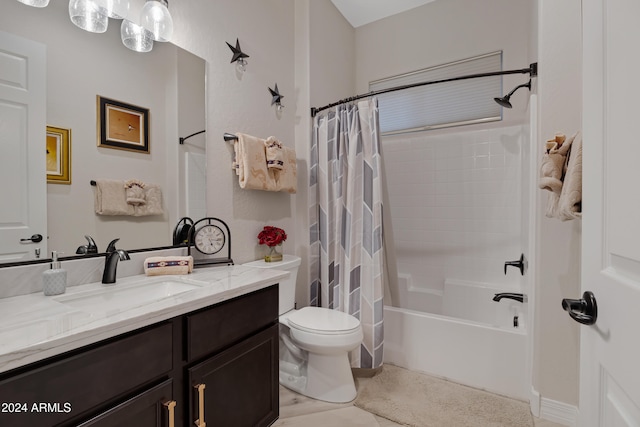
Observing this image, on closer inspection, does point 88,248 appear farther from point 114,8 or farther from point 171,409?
point 114,8

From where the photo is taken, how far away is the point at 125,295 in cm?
118

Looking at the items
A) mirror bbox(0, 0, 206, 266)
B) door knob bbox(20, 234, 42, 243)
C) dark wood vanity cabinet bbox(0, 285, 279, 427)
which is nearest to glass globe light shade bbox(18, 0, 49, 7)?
mirror bbox(0, 0, 206, 266)

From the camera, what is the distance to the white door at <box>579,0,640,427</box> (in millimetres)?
547

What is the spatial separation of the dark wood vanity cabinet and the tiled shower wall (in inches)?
75.4

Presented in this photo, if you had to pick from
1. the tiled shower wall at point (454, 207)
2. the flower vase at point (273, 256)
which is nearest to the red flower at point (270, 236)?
the flower vase at point (273, 256)

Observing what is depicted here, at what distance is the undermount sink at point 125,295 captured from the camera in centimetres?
103

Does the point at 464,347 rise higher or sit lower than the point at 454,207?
lower

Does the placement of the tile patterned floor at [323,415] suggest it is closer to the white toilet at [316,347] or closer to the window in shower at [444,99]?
the white toilet at [316,347]

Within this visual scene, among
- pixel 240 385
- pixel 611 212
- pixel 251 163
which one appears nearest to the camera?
pixel 611 212

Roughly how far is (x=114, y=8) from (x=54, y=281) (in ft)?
3.80

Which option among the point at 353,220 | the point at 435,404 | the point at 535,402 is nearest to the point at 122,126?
the point at 353,220

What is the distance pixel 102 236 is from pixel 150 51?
0.92 metres

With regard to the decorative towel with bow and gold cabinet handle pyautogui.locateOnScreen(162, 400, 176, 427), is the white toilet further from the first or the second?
the decorative towel with bow

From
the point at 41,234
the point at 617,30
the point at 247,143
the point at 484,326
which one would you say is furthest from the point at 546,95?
the point at 41,234
